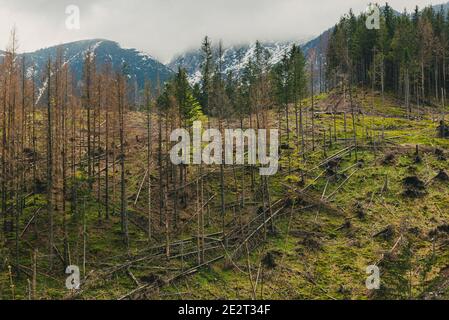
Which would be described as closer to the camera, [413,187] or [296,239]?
[296,239]

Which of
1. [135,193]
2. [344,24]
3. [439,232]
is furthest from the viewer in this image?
[344,24]

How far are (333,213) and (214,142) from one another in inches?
671

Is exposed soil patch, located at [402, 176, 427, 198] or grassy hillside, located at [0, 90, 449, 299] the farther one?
exposed soil patch, located at [402, 176, 427, 198]

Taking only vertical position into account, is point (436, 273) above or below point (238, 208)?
below

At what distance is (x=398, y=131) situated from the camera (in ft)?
176

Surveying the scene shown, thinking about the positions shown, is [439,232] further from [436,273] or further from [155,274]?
[155,274]

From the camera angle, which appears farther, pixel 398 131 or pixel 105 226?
pixel 398 131

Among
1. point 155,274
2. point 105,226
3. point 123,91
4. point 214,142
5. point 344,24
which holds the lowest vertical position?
point 155,274

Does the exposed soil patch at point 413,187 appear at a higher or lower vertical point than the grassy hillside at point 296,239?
higher

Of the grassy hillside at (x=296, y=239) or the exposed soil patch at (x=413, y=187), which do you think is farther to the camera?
the exposed soil patch at (x=413, y=187)

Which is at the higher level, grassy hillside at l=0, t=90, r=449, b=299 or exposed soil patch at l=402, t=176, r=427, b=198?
exposed soil patch at l=402, t=176, r=427, b=198

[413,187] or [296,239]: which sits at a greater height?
[413,187]
